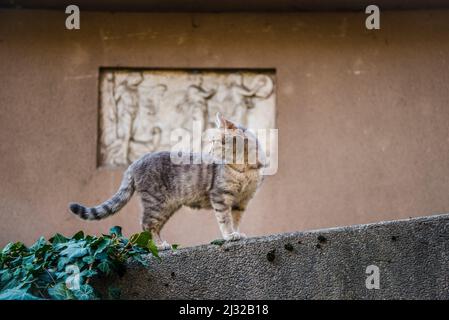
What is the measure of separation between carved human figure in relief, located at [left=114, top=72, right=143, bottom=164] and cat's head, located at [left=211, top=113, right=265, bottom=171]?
246 centimetres

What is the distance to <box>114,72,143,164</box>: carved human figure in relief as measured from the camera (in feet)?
21.7

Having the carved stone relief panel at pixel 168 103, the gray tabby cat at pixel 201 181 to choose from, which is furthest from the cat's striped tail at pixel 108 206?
the carved stone relief panel at pixel 168 103

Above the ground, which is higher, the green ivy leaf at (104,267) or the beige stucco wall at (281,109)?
the beige stucco wall at (281,109)

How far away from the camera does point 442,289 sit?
304 centimetres

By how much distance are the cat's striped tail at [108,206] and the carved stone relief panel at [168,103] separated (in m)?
2.24

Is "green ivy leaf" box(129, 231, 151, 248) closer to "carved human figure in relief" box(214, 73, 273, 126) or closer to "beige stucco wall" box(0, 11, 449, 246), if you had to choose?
"beige stucco wall" box(0, 11, 449, 246)

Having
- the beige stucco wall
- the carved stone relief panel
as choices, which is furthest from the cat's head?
the carved stone relief panel

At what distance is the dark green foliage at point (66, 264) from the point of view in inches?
112

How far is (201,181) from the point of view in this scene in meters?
4.29

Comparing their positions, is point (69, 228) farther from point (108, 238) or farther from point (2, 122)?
point (108, 238)

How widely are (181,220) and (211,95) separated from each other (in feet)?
4.38

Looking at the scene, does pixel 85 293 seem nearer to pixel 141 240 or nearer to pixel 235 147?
pixel 141 240

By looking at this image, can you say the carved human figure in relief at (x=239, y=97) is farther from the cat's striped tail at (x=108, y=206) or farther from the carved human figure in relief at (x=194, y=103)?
the cat's striped tail at (x=108, y=206)

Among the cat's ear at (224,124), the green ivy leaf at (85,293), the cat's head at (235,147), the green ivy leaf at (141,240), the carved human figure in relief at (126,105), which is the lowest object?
the green ivy leaf at (85,293)
